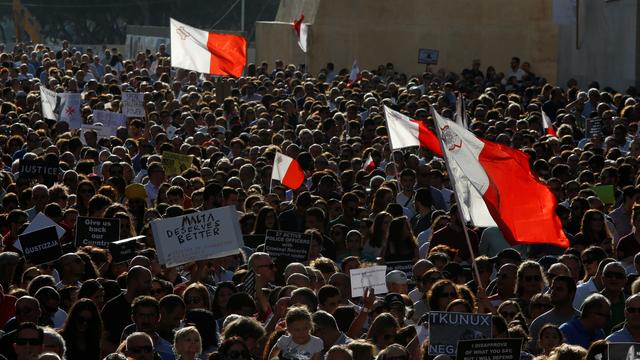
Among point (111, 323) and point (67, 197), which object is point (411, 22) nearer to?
point (67, 197)

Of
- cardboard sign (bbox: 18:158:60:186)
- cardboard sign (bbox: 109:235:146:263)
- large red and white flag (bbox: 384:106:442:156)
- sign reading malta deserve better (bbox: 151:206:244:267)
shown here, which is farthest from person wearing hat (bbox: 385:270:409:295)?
cardboard sign (bbox: 18:158:60:186)

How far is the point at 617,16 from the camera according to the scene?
3466cm

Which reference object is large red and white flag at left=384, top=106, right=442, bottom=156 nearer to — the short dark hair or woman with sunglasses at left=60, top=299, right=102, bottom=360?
the short dark hair

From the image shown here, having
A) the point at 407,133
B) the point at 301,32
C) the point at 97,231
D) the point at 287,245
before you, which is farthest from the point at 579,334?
the point at 301,32

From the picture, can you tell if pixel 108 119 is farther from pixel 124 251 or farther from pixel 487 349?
pixel 487 349

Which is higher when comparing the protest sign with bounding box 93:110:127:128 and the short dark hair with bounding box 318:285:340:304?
the protest sign with bounding box 93:110:127:128

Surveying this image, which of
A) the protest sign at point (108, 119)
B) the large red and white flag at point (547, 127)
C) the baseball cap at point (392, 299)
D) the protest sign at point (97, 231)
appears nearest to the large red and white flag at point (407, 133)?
the large red and white flag at point (547, 127)

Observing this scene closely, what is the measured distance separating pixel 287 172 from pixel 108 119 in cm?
596

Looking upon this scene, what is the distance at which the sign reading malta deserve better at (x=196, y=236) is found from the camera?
13.0 metres

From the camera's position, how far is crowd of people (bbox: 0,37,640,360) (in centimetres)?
1047

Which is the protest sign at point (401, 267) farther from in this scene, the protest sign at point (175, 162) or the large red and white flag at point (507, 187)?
the protest sign at point (175, 162)

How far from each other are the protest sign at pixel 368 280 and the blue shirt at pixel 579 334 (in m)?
1.59

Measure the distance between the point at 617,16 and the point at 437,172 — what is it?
59.2ft

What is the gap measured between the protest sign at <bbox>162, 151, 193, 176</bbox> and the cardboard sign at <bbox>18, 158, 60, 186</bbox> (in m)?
1.50
